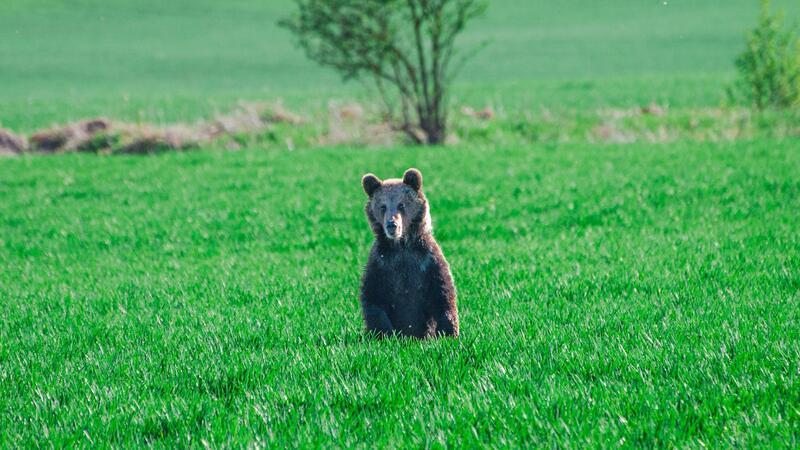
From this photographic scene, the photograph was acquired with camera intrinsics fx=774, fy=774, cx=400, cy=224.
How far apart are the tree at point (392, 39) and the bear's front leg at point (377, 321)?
56.9 ft

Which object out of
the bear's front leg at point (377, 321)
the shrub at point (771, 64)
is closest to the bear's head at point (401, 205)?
the bear's front leg at point (377, 321)

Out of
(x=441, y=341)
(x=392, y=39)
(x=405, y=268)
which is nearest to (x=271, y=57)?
(x=392, y=39)

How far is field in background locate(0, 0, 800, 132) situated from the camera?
43.2 m

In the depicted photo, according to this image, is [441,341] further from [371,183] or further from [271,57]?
[271,57]

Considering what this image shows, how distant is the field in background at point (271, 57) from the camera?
43.2m

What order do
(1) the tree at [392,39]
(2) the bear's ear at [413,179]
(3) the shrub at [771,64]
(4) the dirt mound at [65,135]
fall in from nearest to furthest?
(2) the bear's ear at [413,179] → (1) the tree at [392,39] → (4) the dirt mound at [65,135] → (3) the shrub at [771,64]

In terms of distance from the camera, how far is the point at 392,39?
22281 mm

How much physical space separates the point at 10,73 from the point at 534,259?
62828 mm

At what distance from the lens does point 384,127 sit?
78.9 ft

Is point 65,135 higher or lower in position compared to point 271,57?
lower

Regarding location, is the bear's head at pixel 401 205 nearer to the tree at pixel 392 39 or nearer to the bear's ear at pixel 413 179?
the bear's ear at pixel 413 179

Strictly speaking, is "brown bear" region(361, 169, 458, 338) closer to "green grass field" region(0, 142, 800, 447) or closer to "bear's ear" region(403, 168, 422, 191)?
"bear's ear" region(403, 168, 422, 191)

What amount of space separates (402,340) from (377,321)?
240 millimetres

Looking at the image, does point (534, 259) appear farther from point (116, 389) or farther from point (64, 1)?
point (64, 1)
